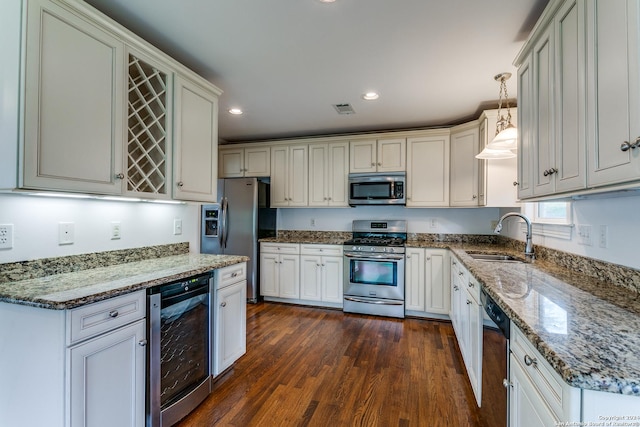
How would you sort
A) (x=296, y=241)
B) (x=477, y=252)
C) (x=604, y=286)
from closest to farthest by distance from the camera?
(x=604, y=286), (x=477, y=252), (x=296, y=241)

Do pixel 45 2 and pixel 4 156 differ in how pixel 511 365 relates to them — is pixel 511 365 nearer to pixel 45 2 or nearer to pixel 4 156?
pixel 4 156

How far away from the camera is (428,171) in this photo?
12.3ft

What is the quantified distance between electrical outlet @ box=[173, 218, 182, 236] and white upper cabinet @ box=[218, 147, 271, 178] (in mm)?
2027

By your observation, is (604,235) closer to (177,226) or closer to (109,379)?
(109,379)

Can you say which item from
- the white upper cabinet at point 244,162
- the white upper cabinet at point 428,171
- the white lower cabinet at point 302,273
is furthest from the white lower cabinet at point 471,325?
the white upper cabinet at point 244,162

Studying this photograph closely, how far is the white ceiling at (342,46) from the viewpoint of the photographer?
5.57 feet

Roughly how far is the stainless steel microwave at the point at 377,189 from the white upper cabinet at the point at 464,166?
23.2 inches

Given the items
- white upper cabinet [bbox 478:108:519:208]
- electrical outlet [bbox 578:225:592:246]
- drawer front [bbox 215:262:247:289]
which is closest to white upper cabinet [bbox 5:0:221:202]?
drawer front [bbox 215:262:247:289]

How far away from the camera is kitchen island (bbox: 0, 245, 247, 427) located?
4.05 feet

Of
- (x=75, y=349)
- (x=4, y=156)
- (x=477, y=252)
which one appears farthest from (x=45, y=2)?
(x=477, y=252)

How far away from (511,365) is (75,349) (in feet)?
5.91

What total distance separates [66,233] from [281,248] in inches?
100

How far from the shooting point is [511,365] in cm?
123

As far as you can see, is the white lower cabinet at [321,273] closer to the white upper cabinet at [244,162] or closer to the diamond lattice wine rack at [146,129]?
the white upper cabinet at [244,162]
